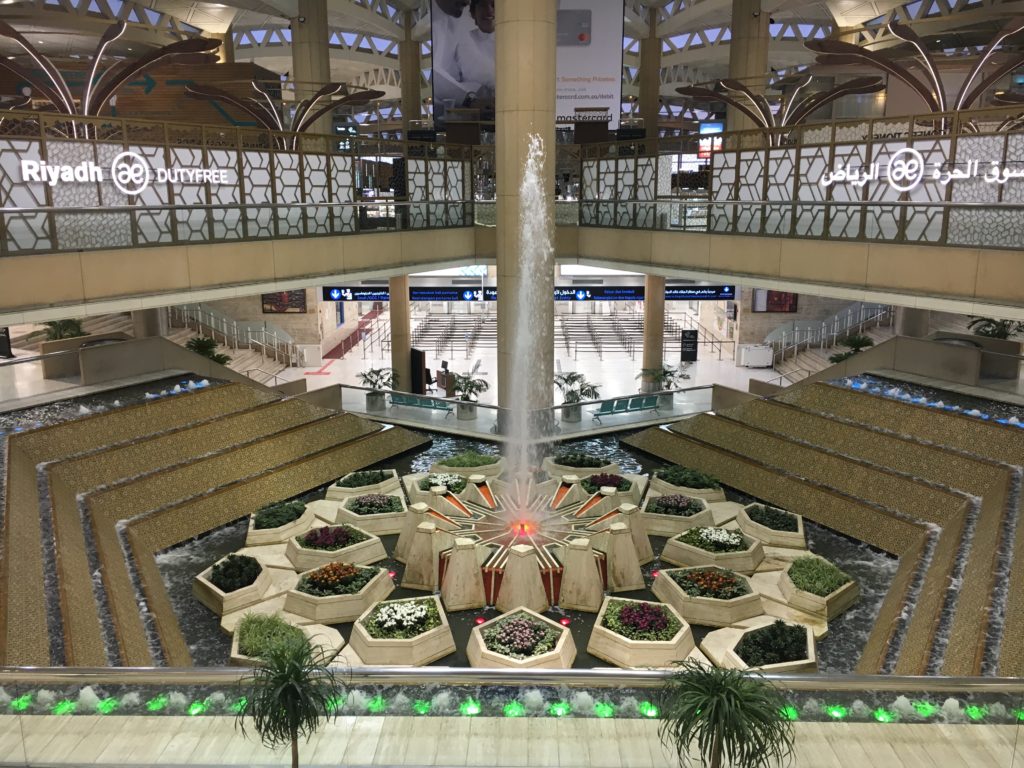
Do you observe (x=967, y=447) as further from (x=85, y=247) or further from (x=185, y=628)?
(x=85, y=247)

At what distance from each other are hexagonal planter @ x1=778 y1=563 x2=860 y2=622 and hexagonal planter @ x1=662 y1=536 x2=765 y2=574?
2.56 ft

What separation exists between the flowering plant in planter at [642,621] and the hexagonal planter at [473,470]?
5.30 metres

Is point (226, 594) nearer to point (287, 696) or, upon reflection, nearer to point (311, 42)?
point (287, 696)

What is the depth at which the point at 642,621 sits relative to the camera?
927 centimetres

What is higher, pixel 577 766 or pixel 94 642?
pixel 577 766

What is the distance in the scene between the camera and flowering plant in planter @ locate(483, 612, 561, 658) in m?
8.74

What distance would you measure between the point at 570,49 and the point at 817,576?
1421 centimetres

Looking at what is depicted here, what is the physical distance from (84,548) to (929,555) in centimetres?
1111

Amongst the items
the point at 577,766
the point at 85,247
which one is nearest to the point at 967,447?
the point at 577,766

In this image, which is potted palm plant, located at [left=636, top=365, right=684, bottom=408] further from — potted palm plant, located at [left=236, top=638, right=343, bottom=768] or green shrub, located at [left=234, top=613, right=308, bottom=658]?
potted palm plant, located at [left=236, top=638, right=343, bottom=768]

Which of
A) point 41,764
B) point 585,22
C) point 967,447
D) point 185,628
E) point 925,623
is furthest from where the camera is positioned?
point 585,22

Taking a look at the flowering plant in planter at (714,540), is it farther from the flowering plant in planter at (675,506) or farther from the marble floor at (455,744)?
the marble floor at (455,744)

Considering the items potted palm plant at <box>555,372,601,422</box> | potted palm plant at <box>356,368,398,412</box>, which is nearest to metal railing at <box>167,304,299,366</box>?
potted palm plant at <box>356,368,398,412</box>

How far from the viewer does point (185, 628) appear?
981 centimetres
